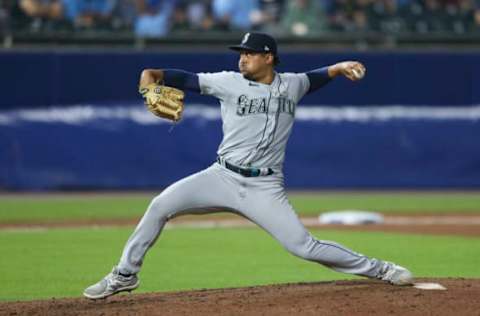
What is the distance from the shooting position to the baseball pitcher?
7.15m

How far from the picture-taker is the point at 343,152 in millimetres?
18625

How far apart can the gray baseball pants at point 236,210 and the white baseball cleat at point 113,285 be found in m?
0.05

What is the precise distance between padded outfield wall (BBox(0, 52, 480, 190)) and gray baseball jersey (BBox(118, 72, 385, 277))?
1081 cm

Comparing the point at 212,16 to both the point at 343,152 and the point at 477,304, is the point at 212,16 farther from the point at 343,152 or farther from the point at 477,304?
the point at 477,304

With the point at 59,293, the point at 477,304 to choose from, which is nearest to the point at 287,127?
the point at 477,304

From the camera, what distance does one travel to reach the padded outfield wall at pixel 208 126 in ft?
59.6

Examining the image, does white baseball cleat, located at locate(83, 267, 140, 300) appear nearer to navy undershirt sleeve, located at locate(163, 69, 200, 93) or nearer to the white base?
navy undershirt sleeve, located at locate(163, 69, 200, 93)

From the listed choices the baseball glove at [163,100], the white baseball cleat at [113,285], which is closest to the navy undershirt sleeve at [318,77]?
the baseball glove at [163,100]

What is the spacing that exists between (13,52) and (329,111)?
583 cm

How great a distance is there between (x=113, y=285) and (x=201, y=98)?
Result: 1150 cm

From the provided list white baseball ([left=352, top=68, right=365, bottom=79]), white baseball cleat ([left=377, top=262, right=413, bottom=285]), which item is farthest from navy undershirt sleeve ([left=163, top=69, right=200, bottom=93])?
white baseball cleat ([left=377, top=262, right=413, bottom=285])

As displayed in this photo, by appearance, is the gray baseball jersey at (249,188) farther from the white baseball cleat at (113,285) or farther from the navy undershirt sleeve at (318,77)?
the navy undershirt sleeve at (318,77)

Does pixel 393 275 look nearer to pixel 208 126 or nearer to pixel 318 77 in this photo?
pixel 318 77

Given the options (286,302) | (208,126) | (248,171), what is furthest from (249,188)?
(208,126)
